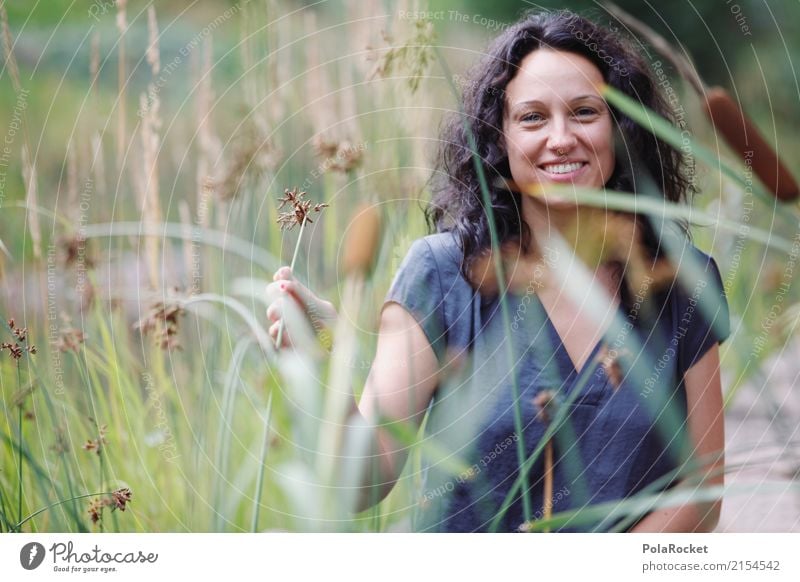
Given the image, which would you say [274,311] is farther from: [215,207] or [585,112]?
[585,112]

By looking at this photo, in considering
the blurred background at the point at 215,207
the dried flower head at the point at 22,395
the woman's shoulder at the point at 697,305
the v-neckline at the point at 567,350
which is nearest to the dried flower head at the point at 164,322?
the blurred background at the point at 215,207

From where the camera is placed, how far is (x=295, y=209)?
92 cm

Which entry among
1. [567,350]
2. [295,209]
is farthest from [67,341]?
[567,350]

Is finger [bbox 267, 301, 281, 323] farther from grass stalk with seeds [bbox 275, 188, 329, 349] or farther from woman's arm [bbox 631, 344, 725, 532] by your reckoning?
woman's arm [bbox 631, 344, 725, 532]

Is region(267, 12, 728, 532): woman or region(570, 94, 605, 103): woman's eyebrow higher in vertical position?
region(570, 94, 605, 103): woman's eyebrow

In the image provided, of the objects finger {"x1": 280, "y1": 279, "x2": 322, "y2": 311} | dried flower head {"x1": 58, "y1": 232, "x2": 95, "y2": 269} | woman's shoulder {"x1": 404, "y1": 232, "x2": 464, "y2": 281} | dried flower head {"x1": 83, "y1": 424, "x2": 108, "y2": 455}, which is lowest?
dried flower head {"x1": 83, "y1": 424, "x2": 108, "y2": 455}

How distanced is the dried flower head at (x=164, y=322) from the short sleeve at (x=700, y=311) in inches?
18.9

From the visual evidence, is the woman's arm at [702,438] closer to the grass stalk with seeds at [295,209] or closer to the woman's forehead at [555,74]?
the woman's forehead at [555,74]

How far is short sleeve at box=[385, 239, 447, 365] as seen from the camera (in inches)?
34.8
